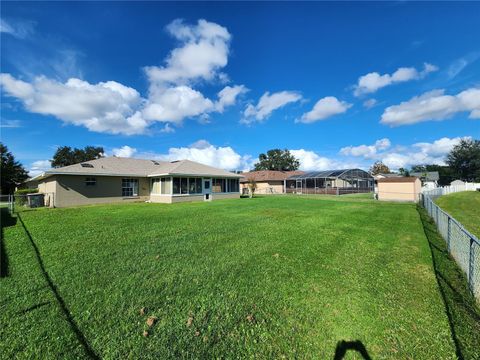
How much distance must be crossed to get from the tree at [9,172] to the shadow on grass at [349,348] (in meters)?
45.5

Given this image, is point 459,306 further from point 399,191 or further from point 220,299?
point 399,191

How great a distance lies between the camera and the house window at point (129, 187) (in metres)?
20.1

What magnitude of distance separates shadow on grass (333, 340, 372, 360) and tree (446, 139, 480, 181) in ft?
Answer: 297

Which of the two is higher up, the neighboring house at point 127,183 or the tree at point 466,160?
the tree at point 466,160

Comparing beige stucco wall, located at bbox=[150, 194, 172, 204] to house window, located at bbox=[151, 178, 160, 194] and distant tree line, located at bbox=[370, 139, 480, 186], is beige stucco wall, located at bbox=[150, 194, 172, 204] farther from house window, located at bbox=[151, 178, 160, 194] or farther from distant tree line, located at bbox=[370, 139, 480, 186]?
distant tree line, located at bbox=[370, 139, 480, 186]

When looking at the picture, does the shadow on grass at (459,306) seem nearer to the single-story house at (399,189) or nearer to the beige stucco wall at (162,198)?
the beige stucco wall at (162,198)

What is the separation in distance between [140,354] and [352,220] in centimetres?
1038

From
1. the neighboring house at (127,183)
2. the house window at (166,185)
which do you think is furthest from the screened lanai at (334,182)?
the house window at (166,185)

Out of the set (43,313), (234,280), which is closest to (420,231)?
(234,280)

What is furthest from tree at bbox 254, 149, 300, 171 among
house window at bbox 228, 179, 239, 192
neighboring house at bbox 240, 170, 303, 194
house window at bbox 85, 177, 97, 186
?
house window at bbox 85, 177, 97, 186

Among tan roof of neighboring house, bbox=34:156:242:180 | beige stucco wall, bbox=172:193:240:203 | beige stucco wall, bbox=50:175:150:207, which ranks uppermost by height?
tan roof of neighboring house, bbox=34:156:242:180

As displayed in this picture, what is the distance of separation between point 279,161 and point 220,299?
6451 centimetres

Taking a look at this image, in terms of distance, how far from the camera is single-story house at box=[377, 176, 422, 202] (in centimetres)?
2270

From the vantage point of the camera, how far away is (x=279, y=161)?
2630 inches
